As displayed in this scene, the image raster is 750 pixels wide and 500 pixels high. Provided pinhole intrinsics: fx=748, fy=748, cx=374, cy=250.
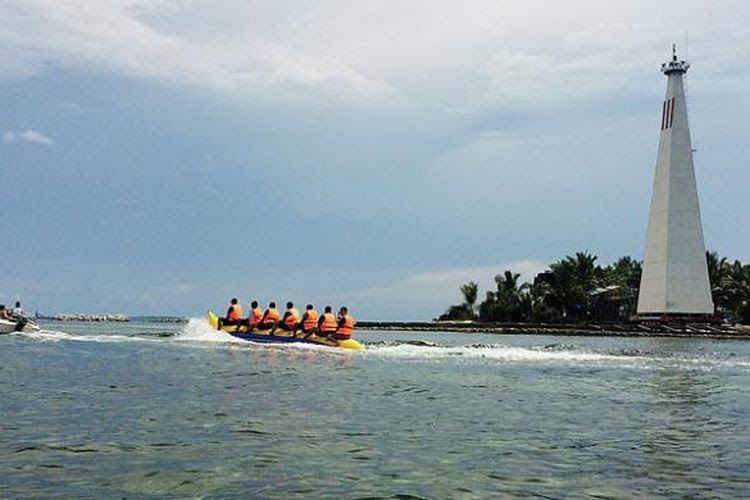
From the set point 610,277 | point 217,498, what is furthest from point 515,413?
point 610,277

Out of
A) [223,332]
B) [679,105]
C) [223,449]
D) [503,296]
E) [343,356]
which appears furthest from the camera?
[503,296]

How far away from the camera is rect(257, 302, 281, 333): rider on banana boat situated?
119ft

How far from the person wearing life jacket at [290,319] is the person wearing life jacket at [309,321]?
1.94 feet

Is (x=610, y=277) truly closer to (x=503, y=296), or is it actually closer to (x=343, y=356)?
(x=503, y=296)

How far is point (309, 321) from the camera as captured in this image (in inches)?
1379

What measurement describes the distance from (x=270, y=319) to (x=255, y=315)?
4.07 feet

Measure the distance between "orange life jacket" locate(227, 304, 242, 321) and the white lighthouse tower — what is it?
48.6 metres

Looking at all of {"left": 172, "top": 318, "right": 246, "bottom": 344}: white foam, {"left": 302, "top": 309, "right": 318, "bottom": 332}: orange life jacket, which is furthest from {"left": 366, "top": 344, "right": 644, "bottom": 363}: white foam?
{"left": 172, "top": 318, "right": 246, "bottom": 344}: white foam

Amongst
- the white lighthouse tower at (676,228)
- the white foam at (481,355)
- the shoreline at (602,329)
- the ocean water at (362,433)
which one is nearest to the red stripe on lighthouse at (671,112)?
the white lighthouse tower at (676,228)

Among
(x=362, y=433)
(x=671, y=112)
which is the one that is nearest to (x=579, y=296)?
(x=671, y=112)

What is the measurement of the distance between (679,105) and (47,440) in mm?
73714

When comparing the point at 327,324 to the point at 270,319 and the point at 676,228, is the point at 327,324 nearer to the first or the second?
the point at 270,319

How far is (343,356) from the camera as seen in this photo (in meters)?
30.9

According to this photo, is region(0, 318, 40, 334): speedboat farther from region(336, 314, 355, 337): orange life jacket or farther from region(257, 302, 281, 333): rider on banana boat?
region(336, 314, 355, 337): orange life jacket
